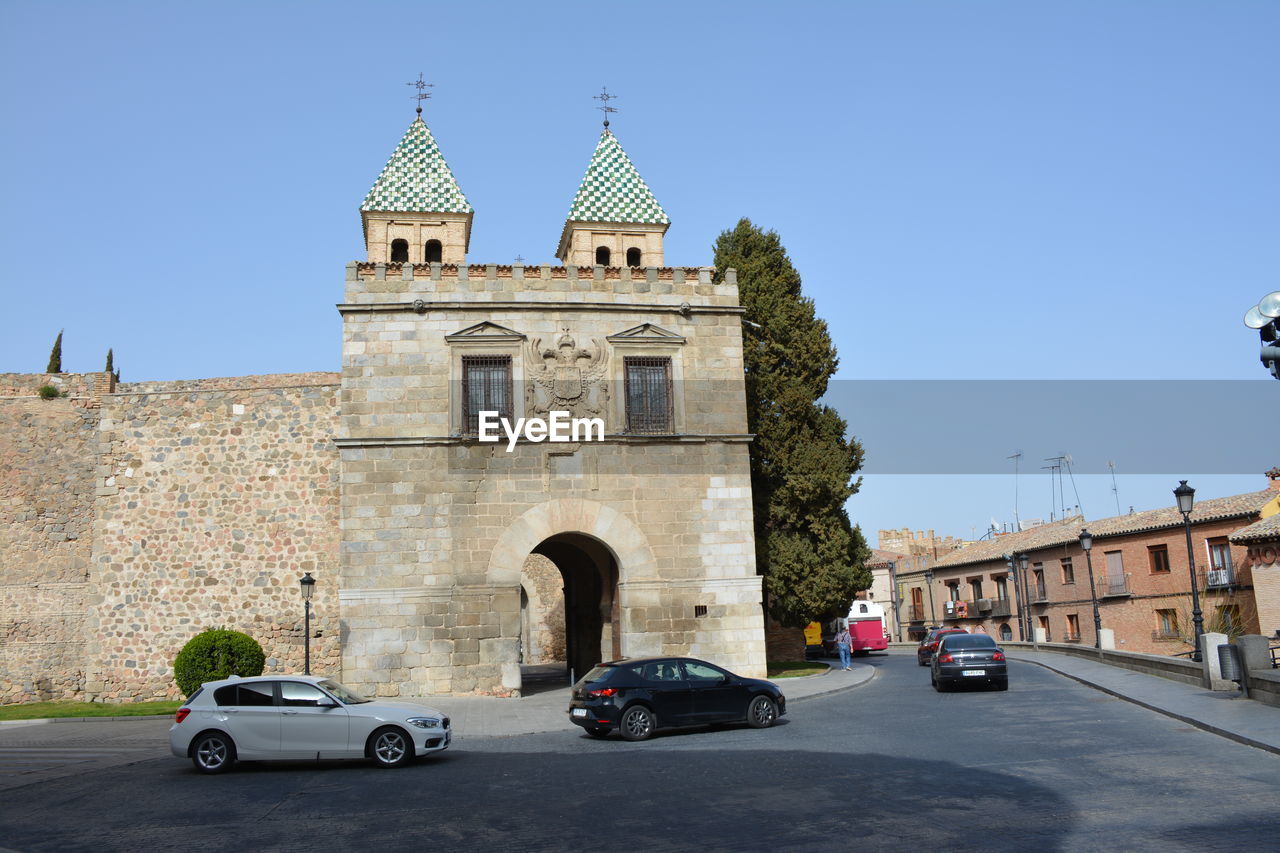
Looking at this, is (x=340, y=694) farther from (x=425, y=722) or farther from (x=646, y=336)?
(x=646, y=336)

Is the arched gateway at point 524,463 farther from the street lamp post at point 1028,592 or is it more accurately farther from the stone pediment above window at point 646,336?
the street lamp post at point 1028,592

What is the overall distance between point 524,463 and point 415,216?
10.3 m

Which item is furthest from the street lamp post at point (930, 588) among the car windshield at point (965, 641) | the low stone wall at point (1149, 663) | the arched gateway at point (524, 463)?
the arched gateway at point (524, 463)

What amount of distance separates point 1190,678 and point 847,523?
10.8 m

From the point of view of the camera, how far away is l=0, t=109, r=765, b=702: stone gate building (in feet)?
72.7

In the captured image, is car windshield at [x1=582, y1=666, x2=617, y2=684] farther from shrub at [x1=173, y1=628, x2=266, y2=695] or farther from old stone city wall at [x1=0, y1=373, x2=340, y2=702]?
old stone city wall at [x1=0, y1=373, x2=340, y2=702]

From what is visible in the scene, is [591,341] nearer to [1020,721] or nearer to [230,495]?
[230,495]

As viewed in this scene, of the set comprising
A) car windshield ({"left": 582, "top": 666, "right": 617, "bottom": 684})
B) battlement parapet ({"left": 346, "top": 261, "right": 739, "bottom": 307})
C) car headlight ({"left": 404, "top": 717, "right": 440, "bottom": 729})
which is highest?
battlement parapet ({"left": 346, "top": 261, "right": 739, "bottom": 307})

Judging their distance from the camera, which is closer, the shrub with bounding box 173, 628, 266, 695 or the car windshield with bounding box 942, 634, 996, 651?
the shrub with bounding box 173, 628, 266, 695

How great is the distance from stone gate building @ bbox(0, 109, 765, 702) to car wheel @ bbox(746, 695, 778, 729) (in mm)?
6437

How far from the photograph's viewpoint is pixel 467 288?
76.8ft

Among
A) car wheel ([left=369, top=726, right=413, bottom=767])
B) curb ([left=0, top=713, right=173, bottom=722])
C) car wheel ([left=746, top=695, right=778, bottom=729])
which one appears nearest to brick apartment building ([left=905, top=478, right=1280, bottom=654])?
car wheel ([left=746, top=695, right=778, bottom=729])

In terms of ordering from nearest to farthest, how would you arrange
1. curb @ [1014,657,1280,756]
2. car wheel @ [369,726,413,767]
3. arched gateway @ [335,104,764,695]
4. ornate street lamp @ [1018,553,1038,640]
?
curb @ [1014,657,1280,756] < car wheel @ [369,726,413,767] < arched gateway @ [335,104,764,695] < ornate street lamp @ [1018,553,1038,640]

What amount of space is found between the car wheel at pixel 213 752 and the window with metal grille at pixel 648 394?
12307 mm
